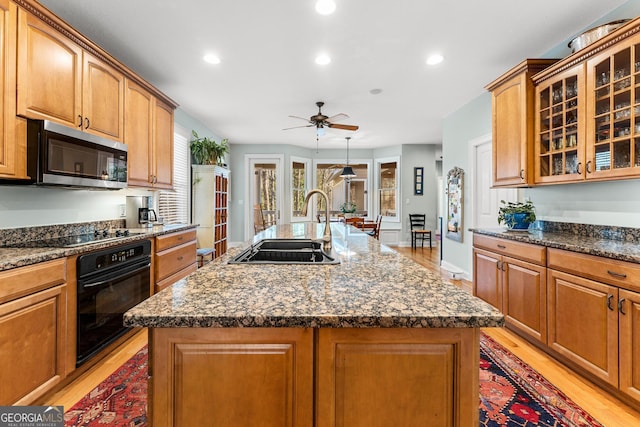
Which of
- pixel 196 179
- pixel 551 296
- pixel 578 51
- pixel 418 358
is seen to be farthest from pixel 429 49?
pixel 196 179

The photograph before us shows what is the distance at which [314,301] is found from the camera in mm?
886

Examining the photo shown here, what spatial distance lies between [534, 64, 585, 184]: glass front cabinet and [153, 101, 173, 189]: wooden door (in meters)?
3.67

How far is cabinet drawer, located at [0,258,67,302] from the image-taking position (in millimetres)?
1489

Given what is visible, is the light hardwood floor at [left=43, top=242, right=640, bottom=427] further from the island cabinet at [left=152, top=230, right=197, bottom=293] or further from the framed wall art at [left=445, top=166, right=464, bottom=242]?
the framed wall art at [left=445, top=166, right=464, bottom=242]

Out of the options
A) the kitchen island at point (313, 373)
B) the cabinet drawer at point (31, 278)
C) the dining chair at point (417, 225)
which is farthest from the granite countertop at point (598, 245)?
the dining chair at point (417, 225)

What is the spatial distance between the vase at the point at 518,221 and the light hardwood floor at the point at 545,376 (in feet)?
3.13

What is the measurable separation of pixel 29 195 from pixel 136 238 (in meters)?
0.75

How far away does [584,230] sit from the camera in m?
2.55

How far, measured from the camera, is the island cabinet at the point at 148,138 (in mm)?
2842

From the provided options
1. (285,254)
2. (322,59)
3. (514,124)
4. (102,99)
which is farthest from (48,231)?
(514,124)

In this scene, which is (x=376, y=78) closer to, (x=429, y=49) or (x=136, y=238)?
(x=429, y=49)

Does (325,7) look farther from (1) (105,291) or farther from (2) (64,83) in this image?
(1) (105,291)

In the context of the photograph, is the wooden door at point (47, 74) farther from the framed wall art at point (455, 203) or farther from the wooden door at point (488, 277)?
the framed wall art at point (455, 203)

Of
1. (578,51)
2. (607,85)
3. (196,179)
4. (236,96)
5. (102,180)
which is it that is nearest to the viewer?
(607,85)
